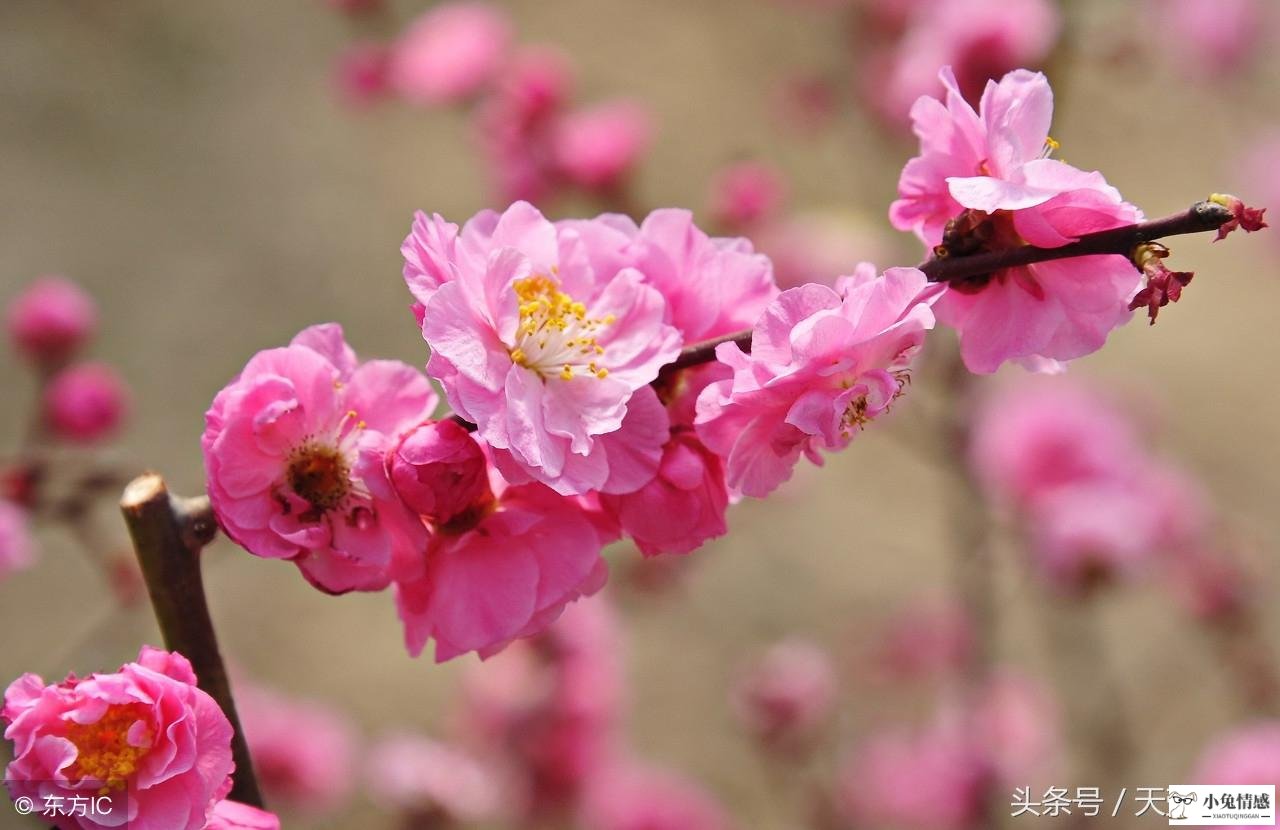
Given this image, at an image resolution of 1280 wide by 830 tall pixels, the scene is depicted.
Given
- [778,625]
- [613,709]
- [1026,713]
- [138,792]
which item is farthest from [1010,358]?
[778,625]

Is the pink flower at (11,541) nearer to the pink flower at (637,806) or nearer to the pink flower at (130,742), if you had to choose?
the pink flower at (130,742)

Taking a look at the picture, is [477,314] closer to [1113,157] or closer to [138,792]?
[138,792]

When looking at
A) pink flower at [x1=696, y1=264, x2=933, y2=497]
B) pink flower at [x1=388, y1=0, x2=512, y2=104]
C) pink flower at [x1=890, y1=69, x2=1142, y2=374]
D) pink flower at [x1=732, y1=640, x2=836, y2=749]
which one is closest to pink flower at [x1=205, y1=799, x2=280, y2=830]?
pink flower at [x1=696, y1=264, x2=933, y2=497]

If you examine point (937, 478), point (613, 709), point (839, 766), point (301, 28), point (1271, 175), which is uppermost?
point (301, 28)

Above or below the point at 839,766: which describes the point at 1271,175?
above

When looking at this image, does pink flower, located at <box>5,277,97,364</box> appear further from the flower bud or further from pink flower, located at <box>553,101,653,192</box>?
the flower bud

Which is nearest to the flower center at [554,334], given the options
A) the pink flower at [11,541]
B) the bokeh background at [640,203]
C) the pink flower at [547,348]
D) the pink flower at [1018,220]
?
the pink flower at [547,348]

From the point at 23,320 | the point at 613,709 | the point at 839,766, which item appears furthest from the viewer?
the point at 839,766
